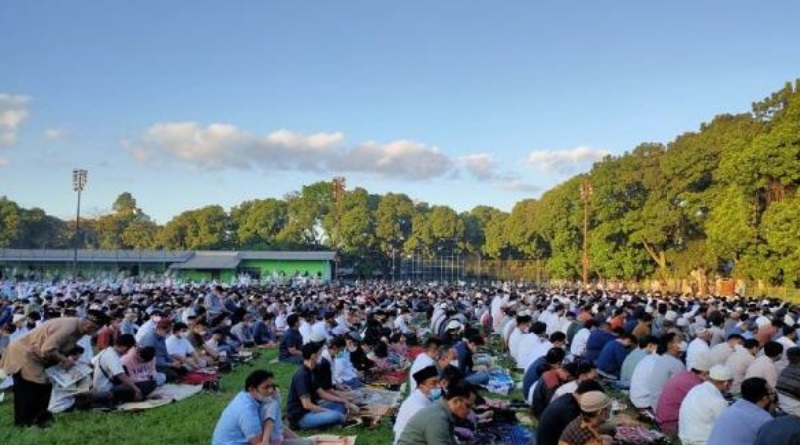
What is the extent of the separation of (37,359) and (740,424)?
23.0ft

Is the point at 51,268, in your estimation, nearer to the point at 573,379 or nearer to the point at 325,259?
the point at 325,259

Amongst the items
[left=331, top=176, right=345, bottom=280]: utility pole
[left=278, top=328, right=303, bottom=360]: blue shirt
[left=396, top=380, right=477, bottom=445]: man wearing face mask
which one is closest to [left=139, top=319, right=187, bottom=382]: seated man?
[left=278, top=328, right=303, bottom=360]: blue shirt

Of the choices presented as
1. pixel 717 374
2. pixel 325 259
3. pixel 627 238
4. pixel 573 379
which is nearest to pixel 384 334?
pixel 573 379

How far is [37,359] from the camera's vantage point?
7863mm

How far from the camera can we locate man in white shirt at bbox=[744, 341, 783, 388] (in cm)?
848

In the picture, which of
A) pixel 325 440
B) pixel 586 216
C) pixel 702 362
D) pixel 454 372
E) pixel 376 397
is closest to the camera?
pixel 454 372

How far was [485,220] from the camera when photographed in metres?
68.6

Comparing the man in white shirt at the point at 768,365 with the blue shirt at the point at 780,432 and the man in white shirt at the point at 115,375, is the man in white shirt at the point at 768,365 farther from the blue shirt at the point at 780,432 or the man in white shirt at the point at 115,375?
the man in white shirt at the point at 115,375

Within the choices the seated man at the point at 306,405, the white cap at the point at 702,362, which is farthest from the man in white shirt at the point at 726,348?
the seated man at the point at 306,405

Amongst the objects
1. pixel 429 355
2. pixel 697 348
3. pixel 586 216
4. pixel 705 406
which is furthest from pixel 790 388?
pixel 586 216

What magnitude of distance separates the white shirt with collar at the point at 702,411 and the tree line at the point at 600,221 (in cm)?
2189

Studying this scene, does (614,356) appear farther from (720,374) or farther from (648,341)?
(720,374)

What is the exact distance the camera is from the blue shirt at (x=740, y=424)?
546 centimetres

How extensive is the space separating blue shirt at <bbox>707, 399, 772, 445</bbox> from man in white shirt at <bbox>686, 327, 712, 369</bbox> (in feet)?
6.69
